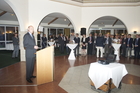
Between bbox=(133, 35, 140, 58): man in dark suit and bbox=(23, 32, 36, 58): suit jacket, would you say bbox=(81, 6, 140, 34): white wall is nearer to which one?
bbox=(133, 35, 140, 58): man in dark suit

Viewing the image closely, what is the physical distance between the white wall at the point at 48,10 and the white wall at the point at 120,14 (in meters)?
0.71

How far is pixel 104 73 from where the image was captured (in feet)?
9.68

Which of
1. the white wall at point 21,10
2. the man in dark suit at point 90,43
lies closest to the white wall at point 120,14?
the man in dark suit at point 90,43

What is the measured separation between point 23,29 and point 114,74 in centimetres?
536

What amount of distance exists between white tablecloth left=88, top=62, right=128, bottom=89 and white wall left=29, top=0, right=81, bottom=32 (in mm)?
5089

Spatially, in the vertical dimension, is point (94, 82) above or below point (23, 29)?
below

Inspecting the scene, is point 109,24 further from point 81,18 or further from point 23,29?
point 23,29

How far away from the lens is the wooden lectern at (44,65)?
3387mm

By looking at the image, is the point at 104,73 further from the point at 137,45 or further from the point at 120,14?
the point at 120,14

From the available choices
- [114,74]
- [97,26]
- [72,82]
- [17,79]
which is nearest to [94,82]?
[114,74]

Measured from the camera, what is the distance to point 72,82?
3.79 meters

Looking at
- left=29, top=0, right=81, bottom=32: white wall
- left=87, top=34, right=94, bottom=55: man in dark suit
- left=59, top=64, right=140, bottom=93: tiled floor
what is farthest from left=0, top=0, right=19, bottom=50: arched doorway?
left=59, top=64, right=140, bottom=93: tiled floor

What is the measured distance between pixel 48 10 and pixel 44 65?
499 cm

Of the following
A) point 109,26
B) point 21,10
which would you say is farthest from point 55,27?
point 21,10
